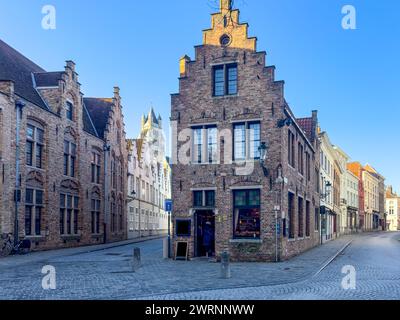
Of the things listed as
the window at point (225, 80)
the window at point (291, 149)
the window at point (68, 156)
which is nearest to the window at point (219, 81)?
the window at point (225, 80)

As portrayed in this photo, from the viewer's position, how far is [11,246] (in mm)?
24531

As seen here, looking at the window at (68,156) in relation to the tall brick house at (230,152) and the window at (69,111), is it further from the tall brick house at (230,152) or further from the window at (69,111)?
the tall brick house at (230,152)

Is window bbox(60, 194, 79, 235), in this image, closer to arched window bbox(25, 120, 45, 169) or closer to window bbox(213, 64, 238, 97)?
arched window bbox(25, 120, 45, 169)

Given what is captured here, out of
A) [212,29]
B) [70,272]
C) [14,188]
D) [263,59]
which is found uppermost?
[212,29]

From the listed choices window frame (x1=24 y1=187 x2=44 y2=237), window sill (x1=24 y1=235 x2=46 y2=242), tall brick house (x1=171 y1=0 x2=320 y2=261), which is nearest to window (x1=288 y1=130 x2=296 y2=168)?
tall brick house (x1=171 y1=0 x2=320 y2=261)

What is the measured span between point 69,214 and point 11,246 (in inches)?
311

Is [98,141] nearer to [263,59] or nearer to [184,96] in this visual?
[184,96]

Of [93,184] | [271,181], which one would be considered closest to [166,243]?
[271,181]

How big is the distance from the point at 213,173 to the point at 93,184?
17.2 metres

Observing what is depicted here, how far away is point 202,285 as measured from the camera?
13.3 m

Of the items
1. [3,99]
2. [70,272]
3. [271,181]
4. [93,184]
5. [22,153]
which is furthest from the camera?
[93,184]
